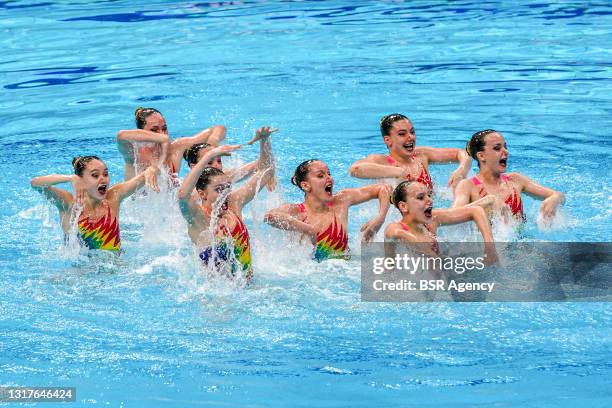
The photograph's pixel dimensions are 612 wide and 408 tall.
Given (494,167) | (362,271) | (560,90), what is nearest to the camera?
(362,271)

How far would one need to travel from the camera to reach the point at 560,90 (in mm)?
12234

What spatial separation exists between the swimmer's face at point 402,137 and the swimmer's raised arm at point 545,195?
0.90 metres

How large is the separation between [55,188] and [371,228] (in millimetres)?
2419

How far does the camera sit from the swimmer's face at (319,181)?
7.57 meters

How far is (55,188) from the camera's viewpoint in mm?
7816

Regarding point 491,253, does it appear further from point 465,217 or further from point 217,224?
point 217,224

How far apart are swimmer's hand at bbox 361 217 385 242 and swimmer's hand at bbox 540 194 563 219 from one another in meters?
1.35

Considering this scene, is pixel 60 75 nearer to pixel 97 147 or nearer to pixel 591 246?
pixel 97 147

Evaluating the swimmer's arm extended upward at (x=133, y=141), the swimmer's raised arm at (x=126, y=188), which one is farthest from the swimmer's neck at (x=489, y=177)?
the swimmer's arm extended upward at (x=133, y=141)

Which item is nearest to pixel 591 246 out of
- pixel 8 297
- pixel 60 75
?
pixel 8 297

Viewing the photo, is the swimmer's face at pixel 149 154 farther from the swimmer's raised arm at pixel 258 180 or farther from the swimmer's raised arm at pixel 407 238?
the swimmer's raised arm at pixel 407 238

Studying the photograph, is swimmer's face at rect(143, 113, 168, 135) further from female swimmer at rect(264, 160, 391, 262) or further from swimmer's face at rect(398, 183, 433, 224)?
swimmer's face at rect(398, 183, 433, 224)

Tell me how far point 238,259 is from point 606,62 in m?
7.87

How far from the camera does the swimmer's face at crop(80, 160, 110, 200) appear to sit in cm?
774
